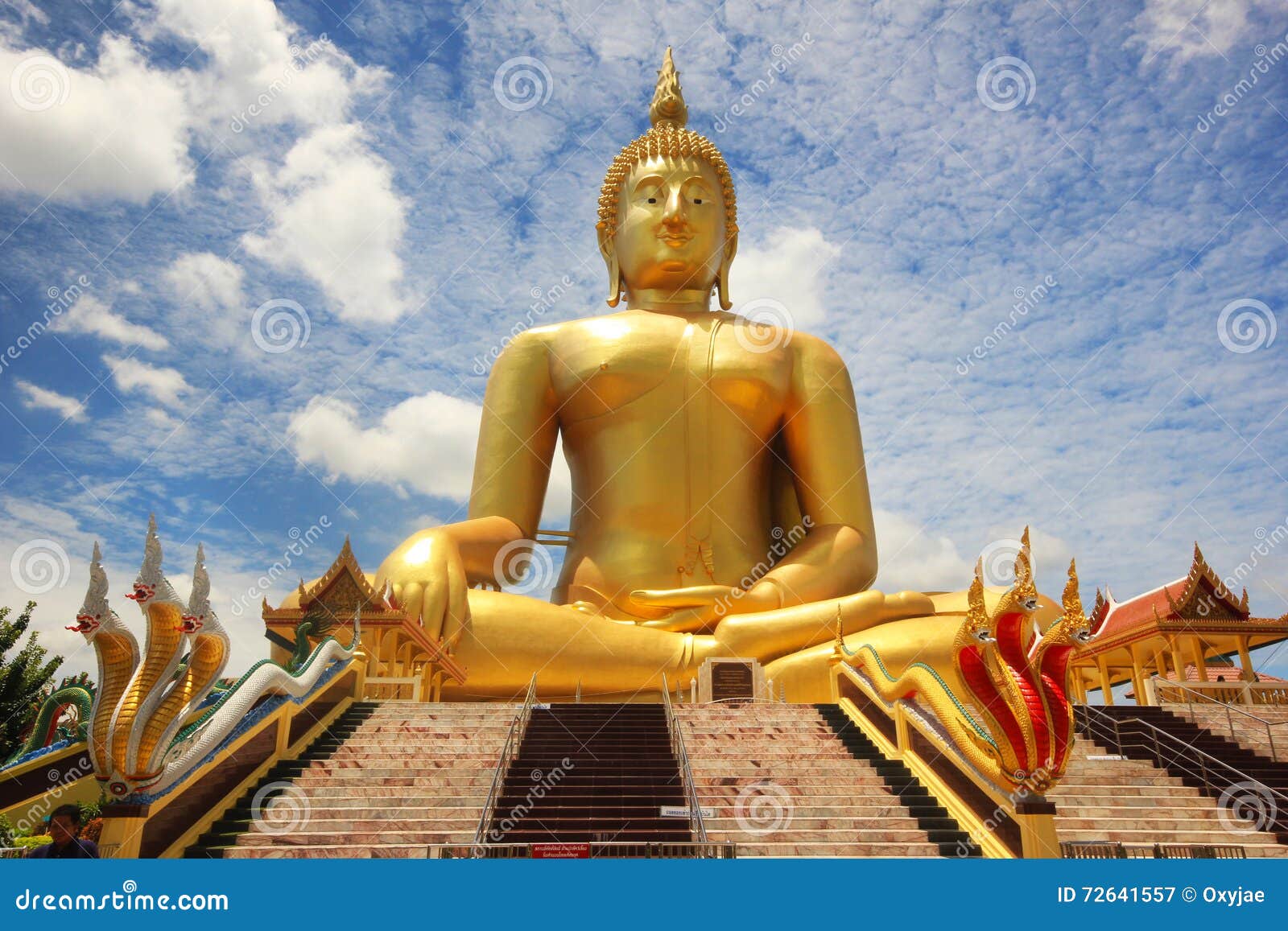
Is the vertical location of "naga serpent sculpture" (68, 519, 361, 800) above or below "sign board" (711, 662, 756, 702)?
below

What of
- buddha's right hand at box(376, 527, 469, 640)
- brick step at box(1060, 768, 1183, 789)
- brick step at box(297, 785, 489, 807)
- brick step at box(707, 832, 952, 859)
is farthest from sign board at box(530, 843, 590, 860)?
buddha's right hand at box(376, 527, 469, 640)

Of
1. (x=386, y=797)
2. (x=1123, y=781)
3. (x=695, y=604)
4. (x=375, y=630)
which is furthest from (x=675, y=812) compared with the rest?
(x=695, y=604)

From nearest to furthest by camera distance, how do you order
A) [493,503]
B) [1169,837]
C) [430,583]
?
[1169,837] → [430,583] → [493,503]

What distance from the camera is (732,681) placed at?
11883 millimetres

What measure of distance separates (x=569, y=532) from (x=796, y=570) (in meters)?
3.68

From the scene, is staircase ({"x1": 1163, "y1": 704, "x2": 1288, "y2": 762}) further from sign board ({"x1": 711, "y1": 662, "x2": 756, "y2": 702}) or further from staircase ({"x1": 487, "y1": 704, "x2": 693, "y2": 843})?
staircase ({"x1": 487, "y1": 704, "x2": 693, "y2": 843})

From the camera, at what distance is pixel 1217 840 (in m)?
7.29

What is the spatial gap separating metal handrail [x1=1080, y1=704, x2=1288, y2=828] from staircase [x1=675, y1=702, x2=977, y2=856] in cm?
259

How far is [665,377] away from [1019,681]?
9.25 m

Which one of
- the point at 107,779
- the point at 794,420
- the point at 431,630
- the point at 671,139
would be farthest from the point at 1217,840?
the point at 671,139

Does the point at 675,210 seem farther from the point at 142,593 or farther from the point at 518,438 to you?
the point at 142,593

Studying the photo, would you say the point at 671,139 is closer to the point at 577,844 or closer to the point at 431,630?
the point at 431,630

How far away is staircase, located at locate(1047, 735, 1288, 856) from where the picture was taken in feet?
23.7

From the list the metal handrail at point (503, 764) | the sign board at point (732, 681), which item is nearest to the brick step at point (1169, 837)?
the metal handrail at point (503, 764)
